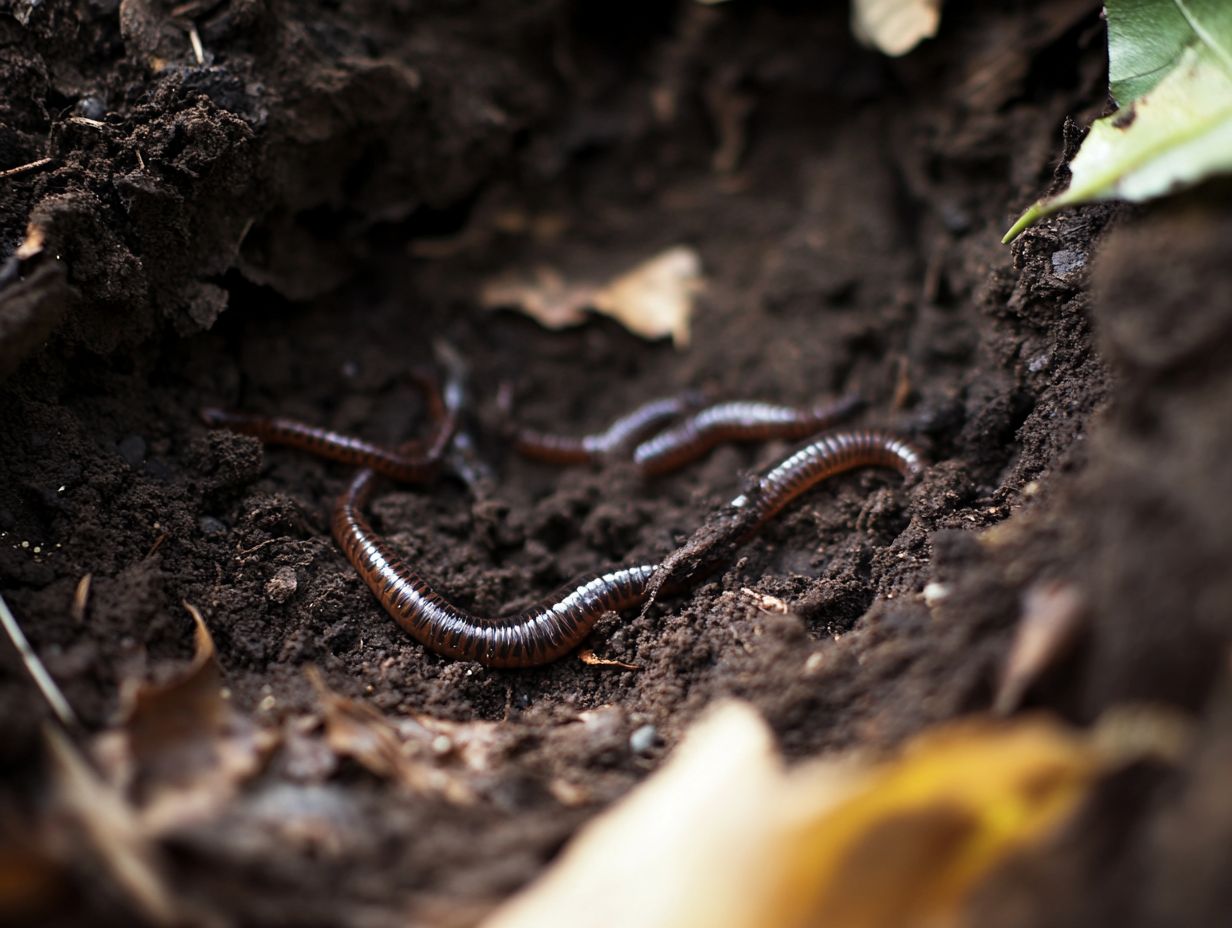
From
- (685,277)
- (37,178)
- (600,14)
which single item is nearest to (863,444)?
(685,277)

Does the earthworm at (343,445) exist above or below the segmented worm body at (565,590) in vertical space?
above

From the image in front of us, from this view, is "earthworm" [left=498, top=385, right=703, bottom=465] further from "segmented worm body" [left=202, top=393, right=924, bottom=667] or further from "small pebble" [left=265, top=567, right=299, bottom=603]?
"small pebble" [left=265, top=567, right=299, bottom=603]

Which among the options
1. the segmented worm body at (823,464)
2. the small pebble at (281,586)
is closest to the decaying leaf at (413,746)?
the small pebble at (281,586)

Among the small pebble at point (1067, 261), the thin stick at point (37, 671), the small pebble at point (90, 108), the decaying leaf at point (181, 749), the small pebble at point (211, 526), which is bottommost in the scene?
the decaying leaf at point (181, 749)

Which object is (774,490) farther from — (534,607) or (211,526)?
(211,526)

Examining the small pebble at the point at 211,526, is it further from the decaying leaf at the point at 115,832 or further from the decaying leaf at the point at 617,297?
the decaying leaf at the point at 617,297

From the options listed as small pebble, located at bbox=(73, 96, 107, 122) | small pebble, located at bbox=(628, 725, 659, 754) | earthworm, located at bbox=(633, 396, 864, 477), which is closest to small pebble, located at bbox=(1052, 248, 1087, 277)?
earthworm, located at bbox=(633, 396, 864, 477)
